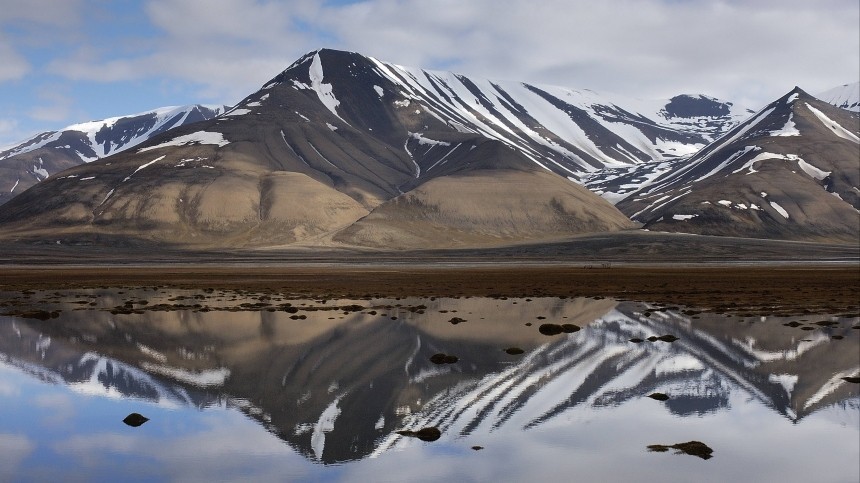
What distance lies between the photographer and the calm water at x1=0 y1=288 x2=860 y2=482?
13461mm

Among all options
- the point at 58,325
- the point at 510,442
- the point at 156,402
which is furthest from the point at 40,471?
the point at 58,325

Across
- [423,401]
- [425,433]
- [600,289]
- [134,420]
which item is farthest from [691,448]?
[600,289]

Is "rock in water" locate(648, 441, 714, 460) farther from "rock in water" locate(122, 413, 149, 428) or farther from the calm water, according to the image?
"rock in water" locate(122, 413, 149, 428)

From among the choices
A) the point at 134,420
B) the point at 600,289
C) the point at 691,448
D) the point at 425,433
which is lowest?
the point at 134,420

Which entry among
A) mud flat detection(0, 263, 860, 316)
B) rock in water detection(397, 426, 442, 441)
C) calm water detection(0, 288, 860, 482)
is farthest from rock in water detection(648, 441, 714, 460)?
mud flat detection(0, 263, 860, 316)

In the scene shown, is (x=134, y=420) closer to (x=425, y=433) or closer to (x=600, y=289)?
(x=425, y=433)

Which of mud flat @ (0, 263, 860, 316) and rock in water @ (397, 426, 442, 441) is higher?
mud flat @ (0, 263, 860, 316)

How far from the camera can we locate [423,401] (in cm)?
1841

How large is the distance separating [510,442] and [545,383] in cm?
587

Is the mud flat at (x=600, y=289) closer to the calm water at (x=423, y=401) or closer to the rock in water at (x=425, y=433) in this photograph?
the calm water at (x=423, y=401)

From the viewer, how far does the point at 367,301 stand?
162 ft

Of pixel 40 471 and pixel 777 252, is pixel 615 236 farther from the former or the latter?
pixel 40 471

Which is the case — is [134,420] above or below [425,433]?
below

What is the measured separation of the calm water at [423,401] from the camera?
13.5m
